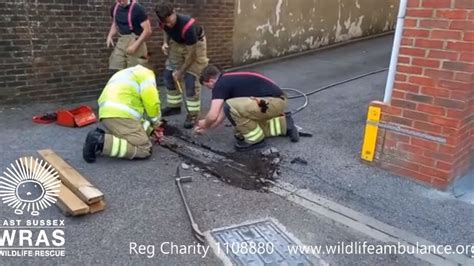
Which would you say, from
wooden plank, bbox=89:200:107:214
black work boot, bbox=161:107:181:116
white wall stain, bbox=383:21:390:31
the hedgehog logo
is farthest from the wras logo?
white wall stain, bbox=383:21:390:31

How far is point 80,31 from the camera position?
5.74m

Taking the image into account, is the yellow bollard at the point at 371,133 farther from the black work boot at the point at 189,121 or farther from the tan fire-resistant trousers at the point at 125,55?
the tan fire-resistant trousers at the point at 125,55

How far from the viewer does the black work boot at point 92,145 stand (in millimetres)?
3822

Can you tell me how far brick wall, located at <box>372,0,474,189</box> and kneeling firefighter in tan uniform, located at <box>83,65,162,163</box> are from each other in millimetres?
2295

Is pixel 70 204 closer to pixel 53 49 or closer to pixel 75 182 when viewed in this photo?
pixel 75 182

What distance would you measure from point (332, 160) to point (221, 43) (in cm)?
439

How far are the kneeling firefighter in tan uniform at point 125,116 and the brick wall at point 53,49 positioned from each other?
2097 mm

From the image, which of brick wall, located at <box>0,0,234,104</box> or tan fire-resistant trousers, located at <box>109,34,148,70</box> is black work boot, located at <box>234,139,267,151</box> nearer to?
tan fire-resistant trousers, located at <box>109,34,148,70</box>

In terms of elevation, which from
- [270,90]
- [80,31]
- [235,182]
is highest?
[80,31]

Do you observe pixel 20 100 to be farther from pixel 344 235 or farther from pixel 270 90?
pixel 344 235

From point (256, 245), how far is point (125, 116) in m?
1.97

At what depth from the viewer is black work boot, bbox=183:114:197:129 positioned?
197 inches

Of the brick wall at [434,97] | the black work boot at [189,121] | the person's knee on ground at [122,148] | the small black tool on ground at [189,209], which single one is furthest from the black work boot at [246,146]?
the brick wall at [434,97]

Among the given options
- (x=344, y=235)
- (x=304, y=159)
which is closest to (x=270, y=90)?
(x=304, y=159)
